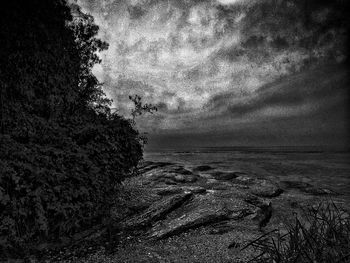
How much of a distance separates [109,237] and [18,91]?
14.4 feet

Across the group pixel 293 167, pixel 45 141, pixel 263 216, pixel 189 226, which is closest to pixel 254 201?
pixel 263 216

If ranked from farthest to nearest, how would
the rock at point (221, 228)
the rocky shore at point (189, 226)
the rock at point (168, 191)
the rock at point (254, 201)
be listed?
the rock at point (168, 191)
the rock at point (254, 201)
the rock at point (221, 228)
the rocky shore at point (189, 226)

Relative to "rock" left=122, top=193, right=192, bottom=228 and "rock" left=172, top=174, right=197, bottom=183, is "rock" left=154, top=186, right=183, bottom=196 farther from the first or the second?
"rock" left=172, top=174, right=197, bottom=183

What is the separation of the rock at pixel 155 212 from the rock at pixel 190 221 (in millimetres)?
393

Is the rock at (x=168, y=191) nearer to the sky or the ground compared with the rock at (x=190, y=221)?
nearer to the sky

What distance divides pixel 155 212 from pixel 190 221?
3.68 ft

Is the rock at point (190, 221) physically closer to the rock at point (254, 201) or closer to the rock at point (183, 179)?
the rock at point (254, 201)

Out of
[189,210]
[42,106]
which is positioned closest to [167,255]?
[189,210]

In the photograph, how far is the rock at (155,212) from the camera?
21.3ft

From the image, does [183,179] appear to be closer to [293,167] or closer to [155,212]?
[155,212]

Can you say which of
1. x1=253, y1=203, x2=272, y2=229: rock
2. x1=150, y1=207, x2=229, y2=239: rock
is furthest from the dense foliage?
x1=253, y1=203, x2=272, y2=229: rock

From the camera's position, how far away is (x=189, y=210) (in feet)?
24.1

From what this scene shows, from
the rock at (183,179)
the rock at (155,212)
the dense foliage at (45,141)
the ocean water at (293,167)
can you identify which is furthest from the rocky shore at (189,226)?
the ocean water at (293,167)

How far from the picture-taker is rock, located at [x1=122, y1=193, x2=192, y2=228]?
6500 millimetres
